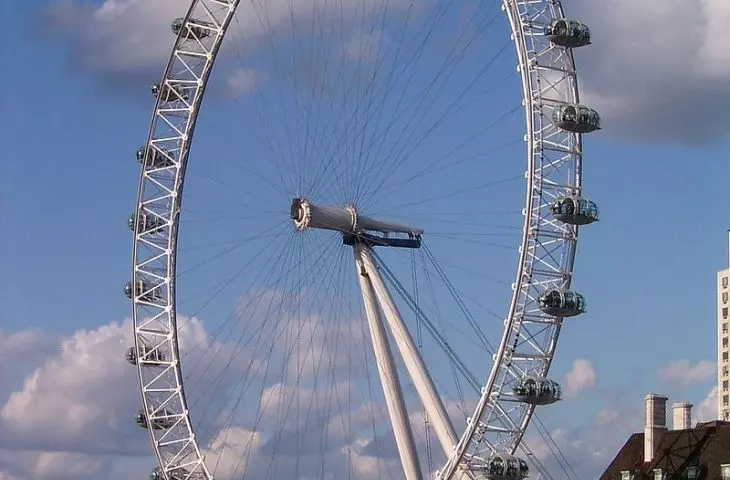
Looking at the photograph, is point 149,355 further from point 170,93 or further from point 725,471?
point 725,471

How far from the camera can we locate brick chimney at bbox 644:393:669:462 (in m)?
95.1

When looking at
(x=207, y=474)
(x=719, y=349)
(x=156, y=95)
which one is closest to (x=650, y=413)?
(x=207, y=474)

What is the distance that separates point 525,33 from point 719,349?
76110 millimetres

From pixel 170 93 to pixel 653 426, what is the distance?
2872 centimetres

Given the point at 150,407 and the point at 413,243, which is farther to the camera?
the point at 150,407

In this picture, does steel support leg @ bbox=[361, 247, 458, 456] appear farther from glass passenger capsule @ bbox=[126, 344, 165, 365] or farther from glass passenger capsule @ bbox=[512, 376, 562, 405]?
glass passenger capsule @ bbox=[126, 344, 165, 365]

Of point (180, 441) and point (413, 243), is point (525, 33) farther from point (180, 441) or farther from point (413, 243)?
point (180, 441)

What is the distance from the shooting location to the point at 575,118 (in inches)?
2864

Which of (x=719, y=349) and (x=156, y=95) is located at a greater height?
(x=719, y=349)

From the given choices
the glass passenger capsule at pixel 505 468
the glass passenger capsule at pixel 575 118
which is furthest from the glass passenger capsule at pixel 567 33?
the glass passenger capsule at pixel 505 468

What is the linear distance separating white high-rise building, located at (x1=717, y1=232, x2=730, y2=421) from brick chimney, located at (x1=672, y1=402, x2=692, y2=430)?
39300 mm

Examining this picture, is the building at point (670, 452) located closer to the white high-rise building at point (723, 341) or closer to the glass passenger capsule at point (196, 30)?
the glass passenger capsule at point (196, 30)

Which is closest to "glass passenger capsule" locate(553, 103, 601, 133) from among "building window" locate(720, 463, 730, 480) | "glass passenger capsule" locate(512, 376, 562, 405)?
"glass passenger capsule" locate(512, 376, 562, 405)

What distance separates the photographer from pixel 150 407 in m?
91.0
